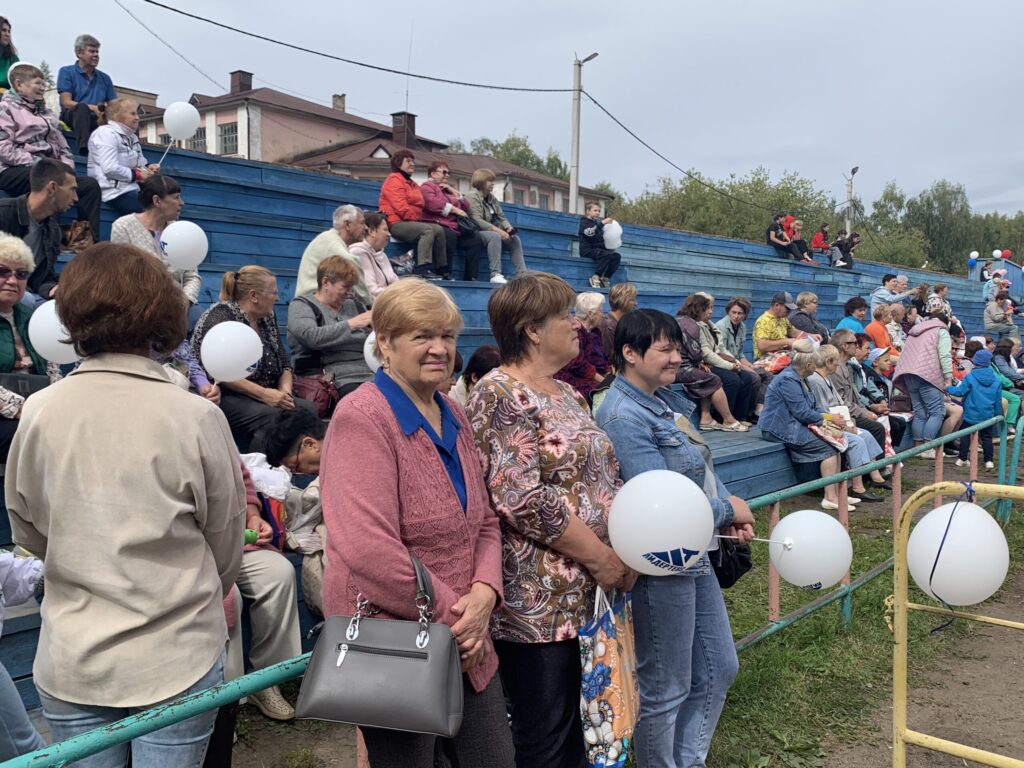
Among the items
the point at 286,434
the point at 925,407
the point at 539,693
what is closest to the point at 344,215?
the point at 286,434

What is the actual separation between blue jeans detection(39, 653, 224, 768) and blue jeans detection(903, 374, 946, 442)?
32.7 ft

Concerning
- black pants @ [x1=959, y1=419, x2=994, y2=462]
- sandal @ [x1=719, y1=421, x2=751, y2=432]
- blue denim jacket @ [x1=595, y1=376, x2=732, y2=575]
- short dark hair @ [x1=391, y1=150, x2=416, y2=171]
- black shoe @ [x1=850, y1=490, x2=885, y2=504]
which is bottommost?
black shoe @ [x1=850, y1=490, x2=885, y2=504]

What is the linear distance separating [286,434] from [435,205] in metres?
5.57

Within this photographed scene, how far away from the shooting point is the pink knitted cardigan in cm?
181

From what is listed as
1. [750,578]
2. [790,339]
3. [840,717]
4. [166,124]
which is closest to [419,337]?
[840,717]

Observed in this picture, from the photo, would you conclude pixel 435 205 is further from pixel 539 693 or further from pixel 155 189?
pixel 539 693

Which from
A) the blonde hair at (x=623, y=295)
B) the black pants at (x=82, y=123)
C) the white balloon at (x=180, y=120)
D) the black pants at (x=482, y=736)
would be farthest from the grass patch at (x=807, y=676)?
the black pants at (x=82, y=123)

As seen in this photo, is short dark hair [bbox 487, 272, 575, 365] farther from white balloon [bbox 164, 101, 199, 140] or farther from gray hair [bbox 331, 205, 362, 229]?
white balloon [bbox 164, 101, 199, 140]

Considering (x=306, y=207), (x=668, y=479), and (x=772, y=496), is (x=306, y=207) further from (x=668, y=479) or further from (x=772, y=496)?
(x=668, y=479)

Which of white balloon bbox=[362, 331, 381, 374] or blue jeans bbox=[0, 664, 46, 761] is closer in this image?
blue jeans bbox=[0, 664, 46, 761]

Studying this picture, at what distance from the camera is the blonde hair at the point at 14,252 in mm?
3697

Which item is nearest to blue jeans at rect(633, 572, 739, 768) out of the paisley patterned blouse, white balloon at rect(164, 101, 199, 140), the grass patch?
the paisley patterned blouse

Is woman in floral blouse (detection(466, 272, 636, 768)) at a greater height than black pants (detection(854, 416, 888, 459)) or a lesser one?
greater

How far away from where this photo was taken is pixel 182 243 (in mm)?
5266
